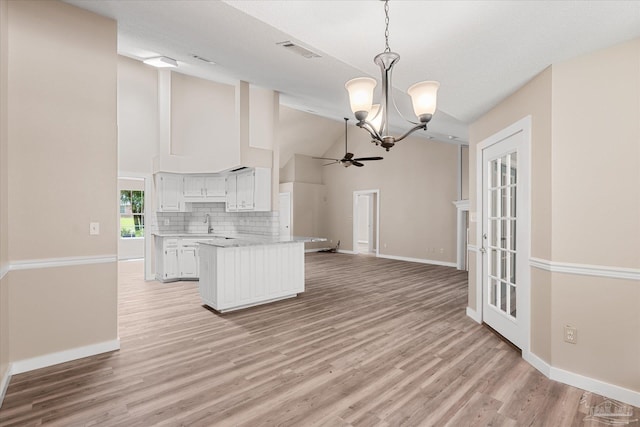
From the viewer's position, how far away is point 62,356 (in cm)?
271

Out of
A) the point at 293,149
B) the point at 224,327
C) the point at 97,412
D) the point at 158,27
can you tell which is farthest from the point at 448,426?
the point at 293,149

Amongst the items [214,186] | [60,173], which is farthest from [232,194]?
[60,173]

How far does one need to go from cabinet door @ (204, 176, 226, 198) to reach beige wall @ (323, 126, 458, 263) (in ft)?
17.0

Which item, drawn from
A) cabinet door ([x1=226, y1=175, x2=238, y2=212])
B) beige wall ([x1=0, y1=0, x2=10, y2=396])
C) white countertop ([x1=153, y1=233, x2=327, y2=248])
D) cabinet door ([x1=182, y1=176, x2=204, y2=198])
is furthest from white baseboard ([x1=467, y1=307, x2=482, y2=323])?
cabinet door ([x1=182, y1=176, x2=204, y2=198])

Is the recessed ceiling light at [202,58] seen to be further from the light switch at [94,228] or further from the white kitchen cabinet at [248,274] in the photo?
the white kitchen cabinet at [248,274]

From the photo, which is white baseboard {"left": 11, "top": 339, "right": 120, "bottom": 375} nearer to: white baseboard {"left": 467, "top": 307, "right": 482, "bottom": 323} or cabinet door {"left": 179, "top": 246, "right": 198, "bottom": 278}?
cabinet door {"left": 179, "top": 246, "right": 198, "bottom": 278}

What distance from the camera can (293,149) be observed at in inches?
416

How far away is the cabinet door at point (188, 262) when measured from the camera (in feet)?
19.5

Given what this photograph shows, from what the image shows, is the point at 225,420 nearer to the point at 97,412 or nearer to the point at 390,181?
the point at 97,412

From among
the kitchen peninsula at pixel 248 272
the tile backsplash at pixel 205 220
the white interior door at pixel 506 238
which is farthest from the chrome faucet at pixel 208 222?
the white interior door at pixel 506 238

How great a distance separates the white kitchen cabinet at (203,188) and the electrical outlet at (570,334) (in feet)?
18.5

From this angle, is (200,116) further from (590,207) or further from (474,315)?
(590,207)

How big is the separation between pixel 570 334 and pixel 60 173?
4.41m

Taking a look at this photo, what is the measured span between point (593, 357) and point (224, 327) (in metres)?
3.40
